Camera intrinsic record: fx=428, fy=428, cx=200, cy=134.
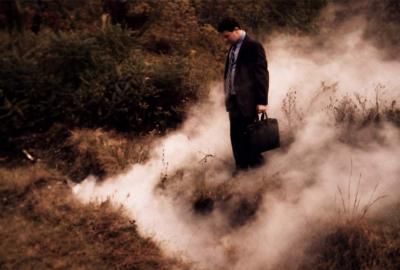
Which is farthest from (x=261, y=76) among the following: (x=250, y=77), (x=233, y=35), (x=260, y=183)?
(x=260, y=183)

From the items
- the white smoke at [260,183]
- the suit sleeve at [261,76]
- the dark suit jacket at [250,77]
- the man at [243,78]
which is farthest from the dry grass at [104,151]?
the suit sleeve at [261,76]

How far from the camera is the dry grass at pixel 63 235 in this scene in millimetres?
3873

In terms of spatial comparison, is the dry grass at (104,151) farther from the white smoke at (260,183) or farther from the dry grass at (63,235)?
the dry grass at (63,235)

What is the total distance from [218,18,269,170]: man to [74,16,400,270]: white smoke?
2.17 feet

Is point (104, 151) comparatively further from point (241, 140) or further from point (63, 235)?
point (241, 140)

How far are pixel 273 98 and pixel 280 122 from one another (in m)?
0.71

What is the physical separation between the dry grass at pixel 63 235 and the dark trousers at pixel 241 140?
4.70ft

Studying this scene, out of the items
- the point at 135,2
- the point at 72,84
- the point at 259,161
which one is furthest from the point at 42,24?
the point at 259,161

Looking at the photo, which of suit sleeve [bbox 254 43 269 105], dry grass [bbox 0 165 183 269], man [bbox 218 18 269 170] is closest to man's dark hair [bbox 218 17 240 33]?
man [bbox 218 18 269 170]

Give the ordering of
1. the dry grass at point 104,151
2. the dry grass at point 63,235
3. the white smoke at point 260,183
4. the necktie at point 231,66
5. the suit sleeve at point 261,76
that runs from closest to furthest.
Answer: the dry grass at point 63,235
the white smoke at point 260,183
the suit sleeve at point 261,76
the necktie at point 231,66
the dry grass at point 104,151

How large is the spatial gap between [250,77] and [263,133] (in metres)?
0.64

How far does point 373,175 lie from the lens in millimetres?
4660

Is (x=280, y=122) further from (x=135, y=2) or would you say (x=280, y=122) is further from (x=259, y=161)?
(x=135, y=2)

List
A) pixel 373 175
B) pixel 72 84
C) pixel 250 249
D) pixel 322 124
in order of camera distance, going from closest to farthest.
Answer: pixel 250 249 < pixel 373 175 < pixel 322 124 < pixel 72 84
